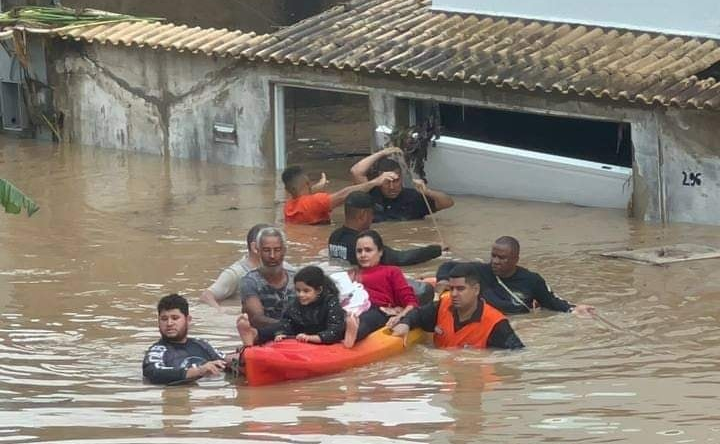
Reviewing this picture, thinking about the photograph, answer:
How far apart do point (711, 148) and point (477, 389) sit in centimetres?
785

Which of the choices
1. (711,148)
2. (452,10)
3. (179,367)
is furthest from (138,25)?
(179,367)

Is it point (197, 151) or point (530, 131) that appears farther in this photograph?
point (197, 151)

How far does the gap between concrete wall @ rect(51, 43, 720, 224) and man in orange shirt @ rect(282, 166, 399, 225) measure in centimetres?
281

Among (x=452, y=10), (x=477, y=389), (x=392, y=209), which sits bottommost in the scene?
(x=477, y=389)

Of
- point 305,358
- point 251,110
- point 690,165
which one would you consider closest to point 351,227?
point 305,358

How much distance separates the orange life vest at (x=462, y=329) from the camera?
11.7m

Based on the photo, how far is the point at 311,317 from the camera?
11695mm

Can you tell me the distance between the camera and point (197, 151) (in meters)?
23.7

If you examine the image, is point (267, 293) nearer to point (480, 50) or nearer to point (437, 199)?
point (437, 199)

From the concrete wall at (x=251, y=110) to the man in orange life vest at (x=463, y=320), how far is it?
21.2 feet

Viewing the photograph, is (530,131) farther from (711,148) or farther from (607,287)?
(607,287)

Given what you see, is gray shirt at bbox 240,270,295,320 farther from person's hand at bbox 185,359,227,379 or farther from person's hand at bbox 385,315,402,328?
person's hand at bbox 185,359,227,379

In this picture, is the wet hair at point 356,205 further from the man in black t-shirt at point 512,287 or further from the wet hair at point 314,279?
the wet hair at point 314,279

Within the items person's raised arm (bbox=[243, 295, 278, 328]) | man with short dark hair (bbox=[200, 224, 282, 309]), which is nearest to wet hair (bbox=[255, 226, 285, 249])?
person's raised arm (bbox=[243, 295, 278, 328])
